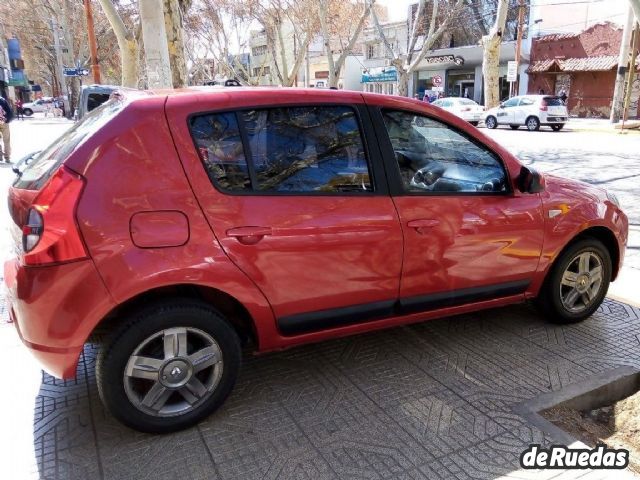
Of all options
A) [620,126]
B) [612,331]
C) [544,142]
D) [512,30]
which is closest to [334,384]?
[612,331]

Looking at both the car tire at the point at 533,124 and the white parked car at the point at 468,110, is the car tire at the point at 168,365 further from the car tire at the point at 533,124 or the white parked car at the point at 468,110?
the white parked car at the point at 468,110

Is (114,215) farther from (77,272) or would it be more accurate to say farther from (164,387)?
(164,387)

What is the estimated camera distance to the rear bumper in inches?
96.7

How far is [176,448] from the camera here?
2.70 meters

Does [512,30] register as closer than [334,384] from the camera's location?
No

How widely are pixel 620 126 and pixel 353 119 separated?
79.7 feet

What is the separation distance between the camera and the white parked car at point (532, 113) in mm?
23719

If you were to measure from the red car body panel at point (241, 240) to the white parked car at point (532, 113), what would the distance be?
22.5 m

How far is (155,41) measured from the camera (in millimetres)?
8125

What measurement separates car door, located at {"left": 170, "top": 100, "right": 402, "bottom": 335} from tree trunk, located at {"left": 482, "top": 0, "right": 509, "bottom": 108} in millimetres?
23980

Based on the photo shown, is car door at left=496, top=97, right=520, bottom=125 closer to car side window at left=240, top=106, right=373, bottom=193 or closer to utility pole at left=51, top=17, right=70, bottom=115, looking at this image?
car side window at left=240, top=106, right=373, bottom=193

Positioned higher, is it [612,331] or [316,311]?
[316,311]

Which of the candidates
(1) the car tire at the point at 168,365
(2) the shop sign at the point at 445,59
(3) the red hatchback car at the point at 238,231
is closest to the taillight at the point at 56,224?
(3) the red hatchback car at the point at 238,231

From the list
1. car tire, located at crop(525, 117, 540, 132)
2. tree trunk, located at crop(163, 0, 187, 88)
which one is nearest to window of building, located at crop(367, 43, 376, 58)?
car tire, located at crop(525, 117, 540, 132)
